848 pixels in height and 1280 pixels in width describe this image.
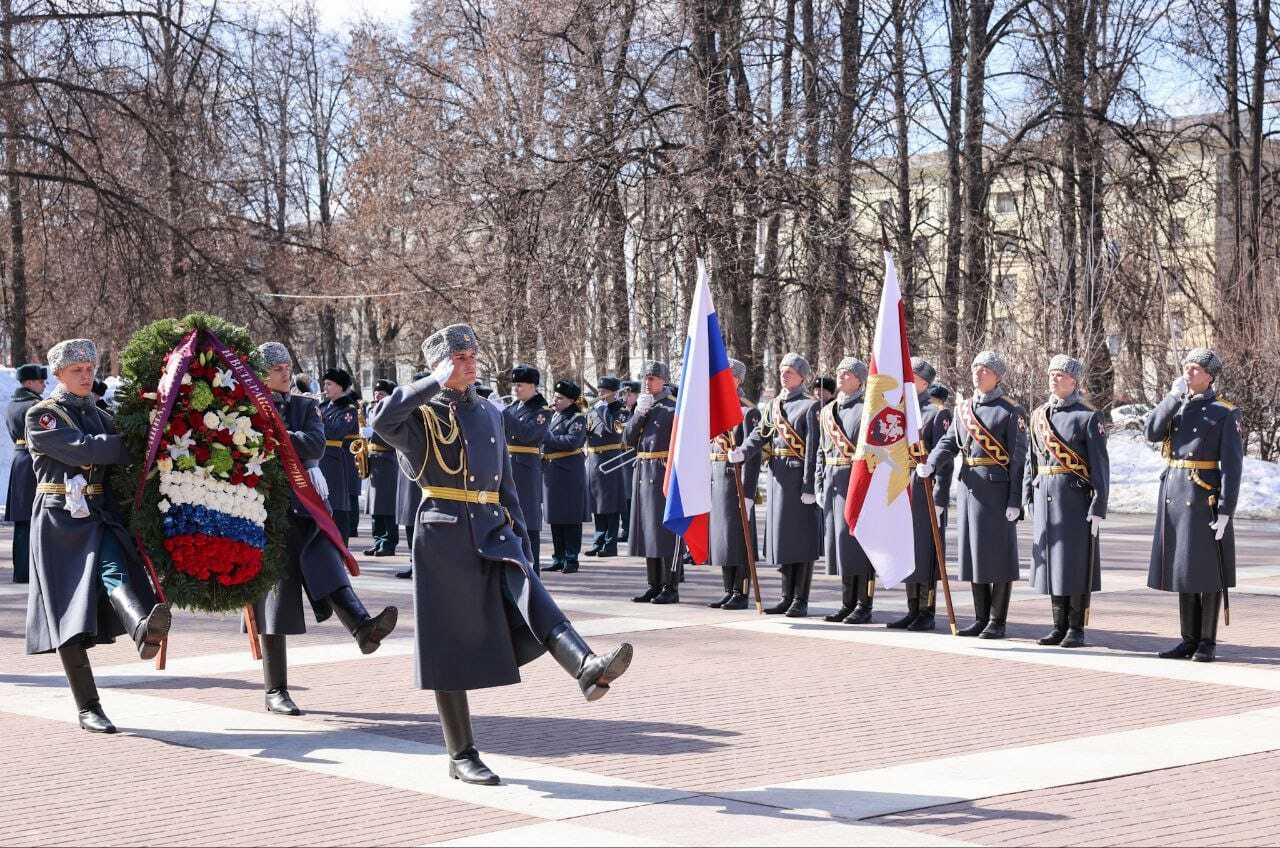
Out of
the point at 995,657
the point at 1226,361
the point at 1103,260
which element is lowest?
the point at 995,657

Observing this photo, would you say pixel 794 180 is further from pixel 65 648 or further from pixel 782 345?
pixel 65 648

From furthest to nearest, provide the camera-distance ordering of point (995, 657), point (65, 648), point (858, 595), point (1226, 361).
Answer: point (1226, 361), point (858, 595), point (995, 657), point (65, 648)

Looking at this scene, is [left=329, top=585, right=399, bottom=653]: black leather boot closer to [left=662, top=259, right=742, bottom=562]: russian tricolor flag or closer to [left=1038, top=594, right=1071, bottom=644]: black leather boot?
[left=662, top=259, right=742, bottom=562]: russian tricolor flag

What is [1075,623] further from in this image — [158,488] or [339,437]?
[339,437]

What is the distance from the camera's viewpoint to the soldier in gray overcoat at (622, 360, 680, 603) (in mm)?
14094

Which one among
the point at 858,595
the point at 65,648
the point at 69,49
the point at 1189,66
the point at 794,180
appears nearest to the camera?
the point at 65,648

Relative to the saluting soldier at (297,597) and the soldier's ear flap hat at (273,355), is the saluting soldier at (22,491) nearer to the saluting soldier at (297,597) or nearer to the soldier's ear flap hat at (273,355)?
the soldier's ear flap hat at (273,355)

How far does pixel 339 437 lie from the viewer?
17.7 metres

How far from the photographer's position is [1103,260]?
27.1 m

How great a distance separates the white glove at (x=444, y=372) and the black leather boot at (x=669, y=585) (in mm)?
6925

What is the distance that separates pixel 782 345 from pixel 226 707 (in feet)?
74.0

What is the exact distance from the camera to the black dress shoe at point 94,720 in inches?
323

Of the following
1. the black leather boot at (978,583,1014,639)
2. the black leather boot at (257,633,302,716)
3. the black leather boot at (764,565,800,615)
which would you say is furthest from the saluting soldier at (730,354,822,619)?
the black leather boot at (257,633,302,716)

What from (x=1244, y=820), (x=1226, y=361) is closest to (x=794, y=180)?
(x=1226, y=361)
